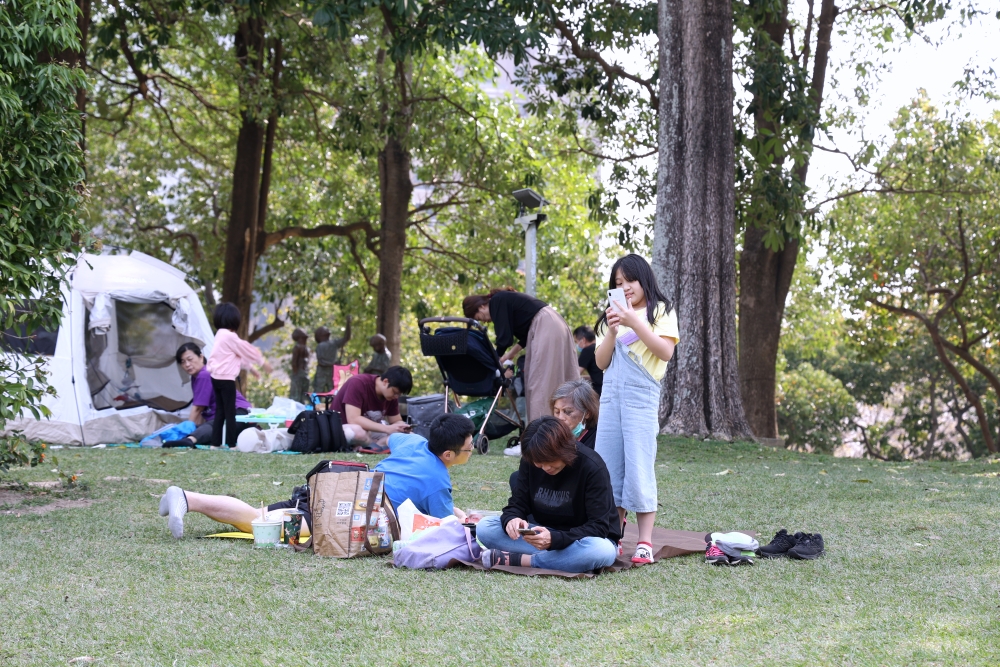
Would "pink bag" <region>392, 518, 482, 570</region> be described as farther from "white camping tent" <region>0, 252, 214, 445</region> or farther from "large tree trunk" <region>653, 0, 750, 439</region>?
"white camping tent" <region>0, 252, 214, 445</region>

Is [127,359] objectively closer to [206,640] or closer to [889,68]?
[206,640]

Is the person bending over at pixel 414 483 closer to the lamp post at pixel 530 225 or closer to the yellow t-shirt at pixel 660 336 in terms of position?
the yellow t-shirt at pixel 660 336

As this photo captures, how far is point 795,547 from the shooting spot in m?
4.70

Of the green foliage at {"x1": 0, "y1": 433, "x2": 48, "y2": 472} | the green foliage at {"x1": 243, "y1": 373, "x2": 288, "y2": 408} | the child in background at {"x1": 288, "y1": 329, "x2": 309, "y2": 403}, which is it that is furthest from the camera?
the green foliage at {"x1": 243, "y1": 373, "x2": 288, "y2": 408}

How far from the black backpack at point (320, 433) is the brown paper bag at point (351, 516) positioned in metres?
4.75

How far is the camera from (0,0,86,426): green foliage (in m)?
6.06

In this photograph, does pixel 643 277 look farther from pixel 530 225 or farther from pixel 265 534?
pixel 530 225

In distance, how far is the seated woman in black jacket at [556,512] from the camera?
14.2ft

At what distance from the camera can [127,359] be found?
1305 centimetres

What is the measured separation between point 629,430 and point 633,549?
1.93 ft

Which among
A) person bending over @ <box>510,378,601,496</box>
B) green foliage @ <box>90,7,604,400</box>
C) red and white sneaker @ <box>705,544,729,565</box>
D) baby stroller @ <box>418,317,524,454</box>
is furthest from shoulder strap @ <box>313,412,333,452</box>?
green foliage @ <box>90,7,604,400</box>

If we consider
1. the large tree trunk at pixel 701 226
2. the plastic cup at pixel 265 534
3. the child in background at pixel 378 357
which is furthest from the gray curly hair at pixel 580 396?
the child in background at pixel 378 357

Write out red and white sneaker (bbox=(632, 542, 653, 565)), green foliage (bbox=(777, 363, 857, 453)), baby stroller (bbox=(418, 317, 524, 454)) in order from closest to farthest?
red and white sneaker (bbox=(632, 542, 653, 565)) → baby stroller (bbox=(418, 317, 524, 454)) → green foliage (bbox=(777, 363, 857, 453))

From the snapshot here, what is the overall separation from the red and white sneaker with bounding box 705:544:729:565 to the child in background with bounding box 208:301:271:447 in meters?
6.34
